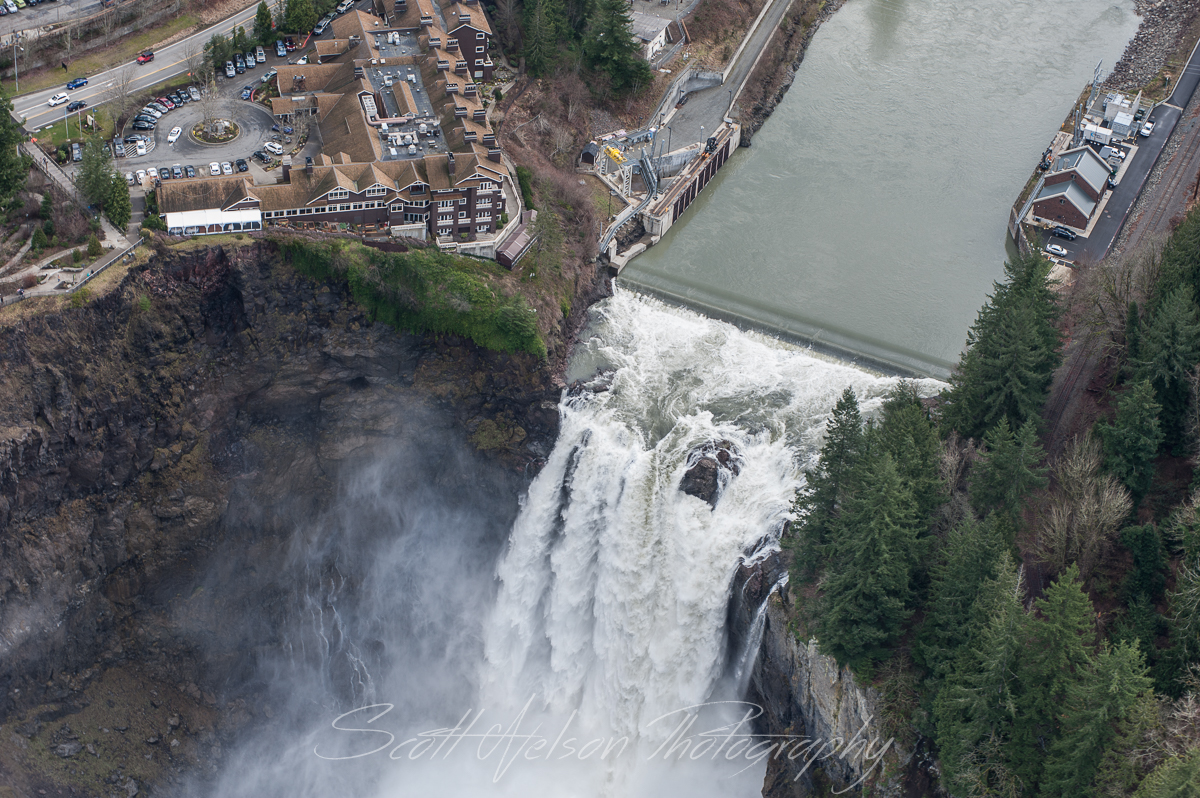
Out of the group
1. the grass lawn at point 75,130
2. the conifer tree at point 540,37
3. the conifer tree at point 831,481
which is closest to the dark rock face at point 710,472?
the conifer tree at point 831,481

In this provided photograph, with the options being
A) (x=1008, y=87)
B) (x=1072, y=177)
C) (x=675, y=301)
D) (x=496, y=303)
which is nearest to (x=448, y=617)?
(x=496, y=303)

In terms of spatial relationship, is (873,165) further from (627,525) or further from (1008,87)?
(627,525)

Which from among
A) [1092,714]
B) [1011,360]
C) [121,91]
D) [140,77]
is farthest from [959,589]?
[140,77]

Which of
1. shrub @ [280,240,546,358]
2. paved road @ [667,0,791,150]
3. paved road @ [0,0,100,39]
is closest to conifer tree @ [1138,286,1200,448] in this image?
shrub @ [280,240,546,358]

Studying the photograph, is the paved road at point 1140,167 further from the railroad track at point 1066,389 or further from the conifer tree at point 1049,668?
the conifer tree at point 1049,668

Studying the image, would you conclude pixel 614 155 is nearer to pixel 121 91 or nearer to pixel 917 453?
pixel 121 91
